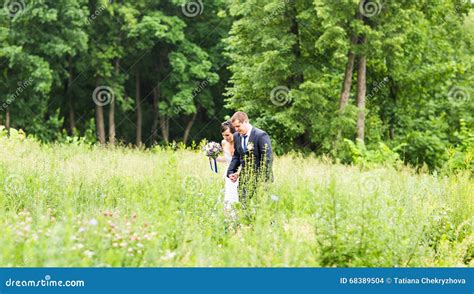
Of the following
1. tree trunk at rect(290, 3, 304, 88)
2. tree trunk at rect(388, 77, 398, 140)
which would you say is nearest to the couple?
tree trunk at rect(290, 3, 304, 88)

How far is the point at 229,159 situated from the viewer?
10836 mm

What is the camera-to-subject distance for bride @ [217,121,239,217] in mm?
9719

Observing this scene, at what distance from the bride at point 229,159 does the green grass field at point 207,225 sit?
0.74 feet

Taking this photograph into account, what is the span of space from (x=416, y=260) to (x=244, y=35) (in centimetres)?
1727

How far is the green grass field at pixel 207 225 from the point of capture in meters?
6.04

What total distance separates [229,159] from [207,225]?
2.43m

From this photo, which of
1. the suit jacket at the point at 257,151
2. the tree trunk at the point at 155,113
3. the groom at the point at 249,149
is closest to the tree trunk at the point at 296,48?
the suit jacket at the point at 257,151

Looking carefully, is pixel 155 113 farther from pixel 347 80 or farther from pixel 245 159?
pixel 245 159

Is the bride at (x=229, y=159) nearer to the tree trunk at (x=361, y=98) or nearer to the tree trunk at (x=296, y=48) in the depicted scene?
the tree trunk at (x=296, y=48)

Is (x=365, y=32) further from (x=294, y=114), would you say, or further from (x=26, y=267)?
(x=26, y=267)

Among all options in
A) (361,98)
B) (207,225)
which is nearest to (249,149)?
(207,225)

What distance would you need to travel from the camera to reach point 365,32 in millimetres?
21828

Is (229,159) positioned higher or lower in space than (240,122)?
lower
